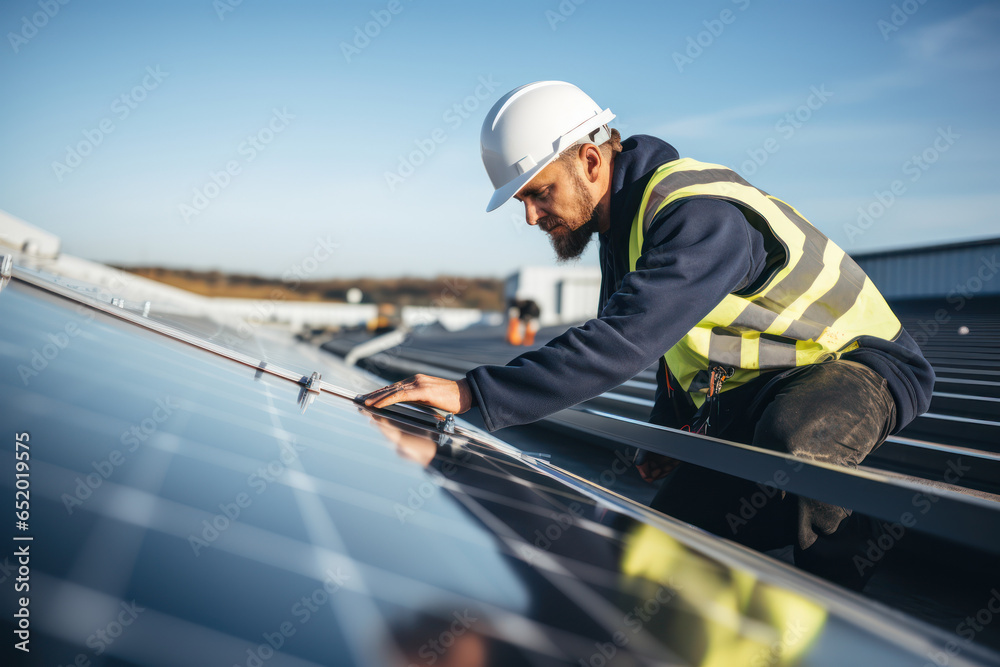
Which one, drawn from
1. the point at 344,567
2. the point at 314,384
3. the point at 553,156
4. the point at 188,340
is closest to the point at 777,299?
the point at 553,156

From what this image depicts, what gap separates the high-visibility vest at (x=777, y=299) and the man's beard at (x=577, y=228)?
0.25 metres

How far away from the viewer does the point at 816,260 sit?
89.6 inches

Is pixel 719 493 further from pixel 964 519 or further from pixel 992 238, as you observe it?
pixel 992 238

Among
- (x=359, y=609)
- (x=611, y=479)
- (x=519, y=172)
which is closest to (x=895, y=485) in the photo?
(x=359, y=609)

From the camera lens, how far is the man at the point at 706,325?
2025 millimetres

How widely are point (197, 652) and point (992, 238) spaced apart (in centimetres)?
1395

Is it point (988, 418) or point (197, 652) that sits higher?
point (988, 418)

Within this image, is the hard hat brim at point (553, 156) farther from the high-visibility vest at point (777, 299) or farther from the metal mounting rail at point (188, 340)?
the metal mounting rail at point (188, 340)

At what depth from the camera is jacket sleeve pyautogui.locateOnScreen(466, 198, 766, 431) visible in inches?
78.0

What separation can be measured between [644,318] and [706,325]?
1.78 ft

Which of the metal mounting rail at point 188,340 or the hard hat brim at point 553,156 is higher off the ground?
the hard hat brim at point 553,156

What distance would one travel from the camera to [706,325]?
2.43 metres

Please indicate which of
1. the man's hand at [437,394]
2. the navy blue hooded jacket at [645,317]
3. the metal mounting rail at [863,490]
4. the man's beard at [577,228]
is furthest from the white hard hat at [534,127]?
the metal mounting rail at [863,490]

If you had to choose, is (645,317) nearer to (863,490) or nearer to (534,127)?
(863,490)
